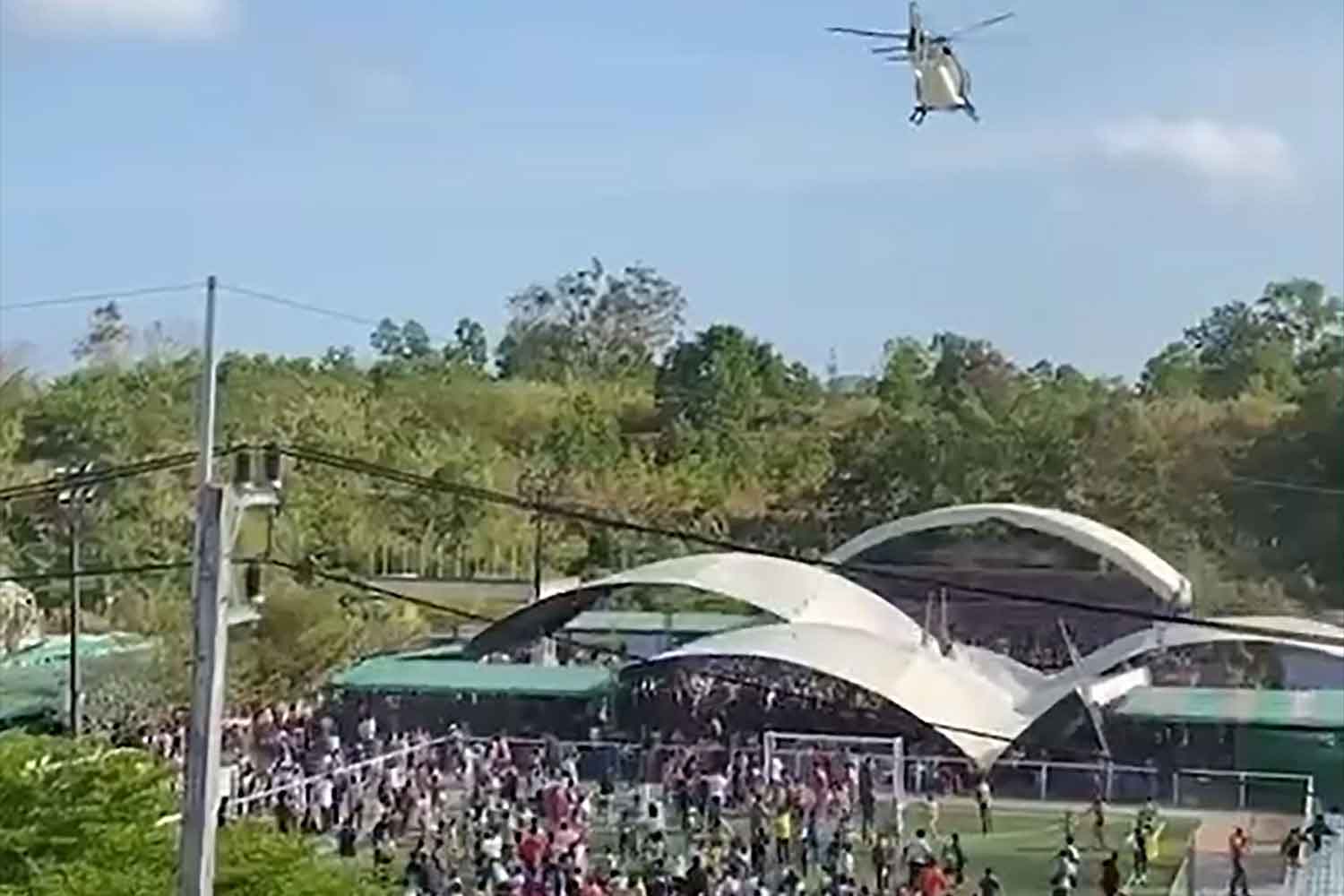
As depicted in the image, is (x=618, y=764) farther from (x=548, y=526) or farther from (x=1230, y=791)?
(x=548, y=526)

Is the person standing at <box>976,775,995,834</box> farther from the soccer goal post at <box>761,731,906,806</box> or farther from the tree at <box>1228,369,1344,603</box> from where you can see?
the tree at <box>1228,369,1344,603</box>

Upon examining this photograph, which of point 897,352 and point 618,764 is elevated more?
point 897,352

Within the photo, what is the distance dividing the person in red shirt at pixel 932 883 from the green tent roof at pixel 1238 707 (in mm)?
11391

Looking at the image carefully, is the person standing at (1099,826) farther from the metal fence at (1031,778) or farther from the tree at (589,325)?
the tree at (589,325)

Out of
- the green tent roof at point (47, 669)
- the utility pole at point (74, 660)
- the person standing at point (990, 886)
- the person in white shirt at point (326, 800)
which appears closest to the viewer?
the person standing at point (990, 886)

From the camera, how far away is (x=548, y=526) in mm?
55781

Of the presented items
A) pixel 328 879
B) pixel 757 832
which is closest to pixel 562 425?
pixel 757 832

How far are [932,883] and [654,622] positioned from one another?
2365 centimetres

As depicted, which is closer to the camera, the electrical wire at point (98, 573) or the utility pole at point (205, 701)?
the utility pole at point (205, 701)

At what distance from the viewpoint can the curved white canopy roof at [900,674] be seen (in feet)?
104

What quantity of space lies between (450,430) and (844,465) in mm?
11632

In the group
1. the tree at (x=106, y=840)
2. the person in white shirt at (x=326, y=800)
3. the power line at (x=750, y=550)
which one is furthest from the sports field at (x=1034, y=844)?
the tree at (x=106, y=840)

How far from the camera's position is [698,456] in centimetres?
6266

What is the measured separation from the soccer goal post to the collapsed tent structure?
138 centimetres
